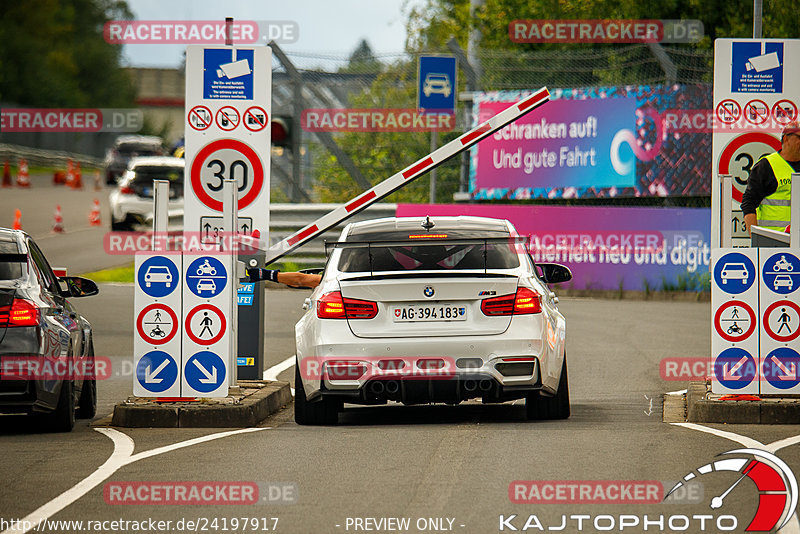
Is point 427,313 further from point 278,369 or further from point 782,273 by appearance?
point 278,369

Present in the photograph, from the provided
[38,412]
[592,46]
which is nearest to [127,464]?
[38,412]

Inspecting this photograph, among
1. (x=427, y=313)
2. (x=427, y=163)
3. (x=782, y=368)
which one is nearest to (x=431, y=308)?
(x=427, y=313)

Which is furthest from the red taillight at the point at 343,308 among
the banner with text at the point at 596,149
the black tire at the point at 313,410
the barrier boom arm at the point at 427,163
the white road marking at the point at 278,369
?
the banner with text at the point at 596,149

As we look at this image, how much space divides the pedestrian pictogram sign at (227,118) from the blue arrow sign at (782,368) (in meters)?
4.79

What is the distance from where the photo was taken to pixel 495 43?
34000mm

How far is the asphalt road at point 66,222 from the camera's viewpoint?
28.7 meters

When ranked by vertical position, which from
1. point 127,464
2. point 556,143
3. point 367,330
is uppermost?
point 556,143

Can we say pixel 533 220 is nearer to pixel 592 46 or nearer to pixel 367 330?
pixel 592 46

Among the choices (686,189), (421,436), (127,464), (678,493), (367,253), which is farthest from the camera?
(686,189)

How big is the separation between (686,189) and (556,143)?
235 cm

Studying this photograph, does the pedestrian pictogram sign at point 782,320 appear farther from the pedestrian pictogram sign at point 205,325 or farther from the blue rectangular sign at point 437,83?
the blue rectangular sign at point 437,83

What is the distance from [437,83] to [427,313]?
14316 millimetres

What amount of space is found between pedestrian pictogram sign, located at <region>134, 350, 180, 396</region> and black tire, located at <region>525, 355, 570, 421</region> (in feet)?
8.71

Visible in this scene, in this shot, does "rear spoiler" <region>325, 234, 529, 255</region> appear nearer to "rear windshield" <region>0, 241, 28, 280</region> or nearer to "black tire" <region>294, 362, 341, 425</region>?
"black tire" <region>294, 362, 341, 425</region>
